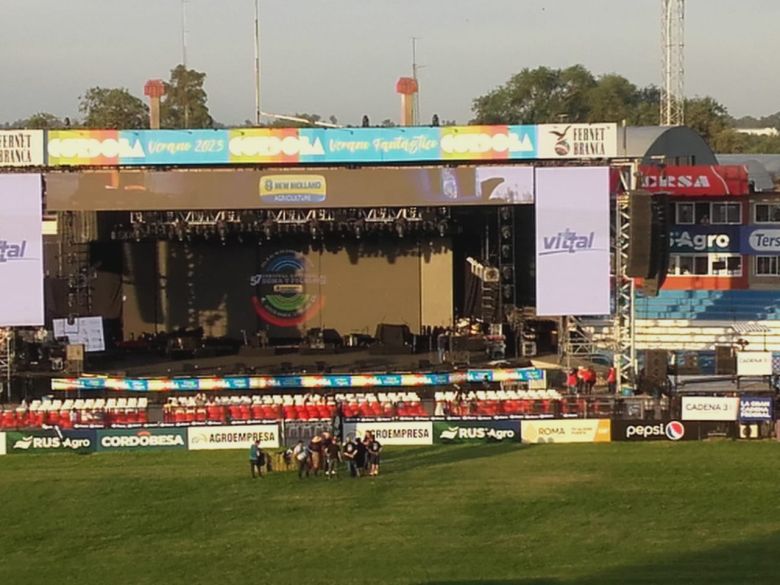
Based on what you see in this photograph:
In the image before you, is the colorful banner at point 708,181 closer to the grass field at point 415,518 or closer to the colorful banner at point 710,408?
the colorful banner at point 710,408

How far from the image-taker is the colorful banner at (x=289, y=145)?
3050 centimetres

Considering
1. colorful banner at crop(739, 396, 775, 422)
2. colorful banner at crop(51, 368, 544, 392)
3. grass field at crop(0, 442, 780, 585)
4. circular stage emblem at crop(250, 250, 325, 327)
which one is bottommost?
grass field at crop(0, 442, 780, 585)

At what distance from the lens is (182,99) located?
3206 inches

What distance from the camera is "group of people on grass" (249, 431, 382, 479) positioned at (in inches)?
951

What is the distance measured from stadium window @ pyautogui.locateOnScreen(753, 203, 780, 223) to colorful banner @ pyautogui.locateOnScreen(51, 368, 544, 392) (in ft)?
59.5

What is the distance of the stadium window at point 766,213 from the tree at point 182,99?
151ft

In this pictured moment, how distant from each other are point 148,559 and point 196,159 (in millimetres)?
14772

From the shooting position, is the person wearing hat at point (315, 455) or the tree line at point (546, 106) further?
the tree line at point (546, 106)

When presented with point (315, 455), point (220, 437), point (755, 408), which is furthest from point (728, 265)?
point (315, 455)

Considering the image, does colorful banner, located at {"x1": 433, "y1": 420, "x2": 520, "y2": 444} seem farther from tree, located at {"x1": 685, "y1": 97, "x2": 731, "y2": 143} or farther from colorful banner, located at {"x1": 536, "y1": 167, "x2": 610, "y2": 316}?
tree, located at {"x1": 685, "y1": 97, "x2": 731, "y2": 143}

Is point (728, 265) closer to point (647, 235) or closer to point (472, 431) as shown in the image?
point (647, 235)

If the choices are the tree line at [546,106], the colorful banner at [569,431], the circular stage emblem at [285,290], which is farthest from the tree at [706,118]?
the colorful banner at [569,431]

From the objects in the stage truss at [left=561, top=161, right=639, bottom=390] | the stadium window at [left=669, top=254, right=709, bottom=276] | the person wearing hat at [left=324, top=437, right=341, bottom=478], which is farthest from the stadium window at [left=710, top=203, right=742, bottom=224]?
the person wearing hat at [left=324, top=437, right=341, bottom=478]

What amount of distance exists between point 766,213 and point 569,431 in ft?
74.8
